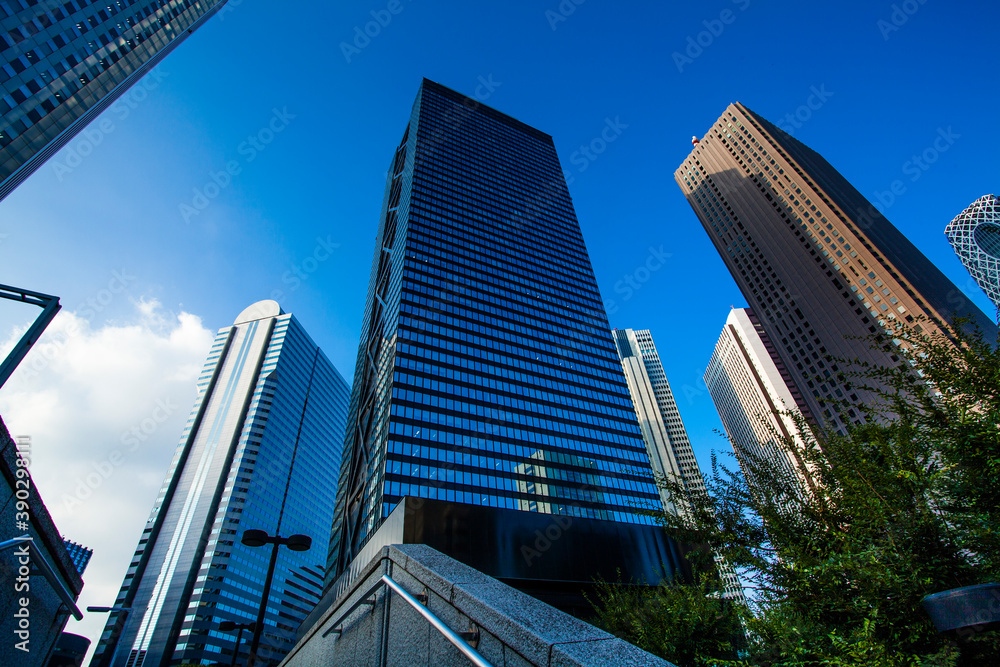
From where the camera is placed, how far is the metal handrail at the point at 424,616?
2750 millimetres

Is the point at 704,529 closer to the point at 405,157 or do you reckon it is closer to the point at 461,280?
the point at 461,280

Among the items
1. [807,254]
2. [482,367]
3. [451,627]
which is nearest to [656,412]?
[807,254]

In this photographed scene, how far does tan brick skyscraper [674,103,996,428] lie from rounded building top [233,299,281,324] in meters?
135

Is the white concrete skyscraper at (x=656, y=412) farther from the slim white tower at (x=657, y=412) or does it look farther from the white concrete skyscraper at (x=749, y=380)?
the white concrete skyscraper at (x=749, y=380)

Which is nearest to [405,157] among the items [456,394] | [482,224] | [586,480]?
[482,224]

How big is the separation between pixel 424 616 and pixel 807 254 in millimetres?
114193

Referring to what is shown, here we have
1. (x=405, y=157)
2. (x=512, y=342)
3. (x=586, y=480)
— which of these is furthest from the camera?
(x=405, y=157)

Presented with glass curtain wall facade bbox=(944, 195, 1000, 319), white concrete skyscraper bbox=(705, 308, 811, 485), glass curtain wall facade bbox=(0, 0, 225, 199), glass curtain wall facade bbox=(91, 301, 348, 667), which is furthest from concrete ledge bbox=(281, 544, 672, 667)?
glass curtain wall facade bbox=(944, 195, 1000, 319)

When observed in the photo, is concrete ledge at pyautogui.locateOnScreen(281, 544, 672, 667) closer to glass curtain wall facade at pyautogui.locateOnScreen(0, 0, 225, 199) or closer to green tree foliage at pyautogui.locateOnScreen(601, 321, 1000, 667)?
green tree foliage at pyautogui.locateOnScreen(601, 321, 1000, 667)

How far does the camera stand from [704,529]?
10.7 m

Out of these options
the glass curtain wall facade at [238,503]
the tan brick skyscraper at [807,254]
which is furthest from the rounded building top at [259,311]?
the tan brick skyscraper at [807,254]

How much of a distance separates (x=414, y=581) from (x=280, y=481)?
139 metres

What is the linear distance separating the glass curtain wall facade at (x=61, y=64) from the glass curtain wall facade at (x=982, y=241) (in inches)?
5431

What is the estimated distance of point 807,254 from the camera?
3718 inches
